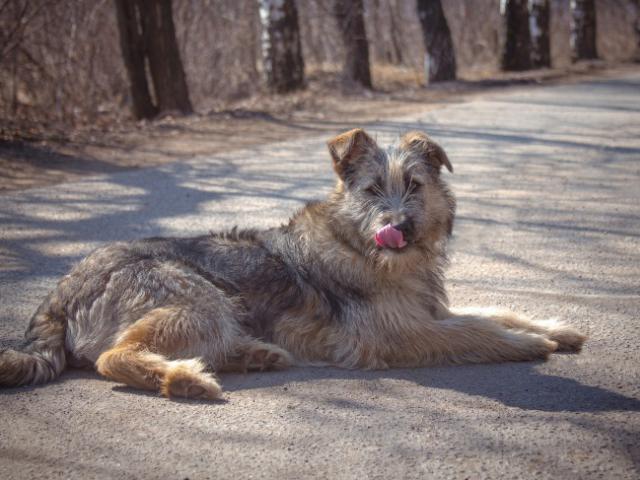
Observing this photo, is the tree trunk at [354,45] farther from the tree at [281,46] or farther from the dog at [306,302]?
the dog at [306,302]

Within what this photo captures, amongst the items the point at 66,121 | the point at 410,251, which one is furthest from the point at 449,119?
the point at 410,251

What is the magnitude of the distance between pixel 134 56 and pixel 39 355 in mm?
12808

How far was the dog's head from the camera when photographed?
16.0 feet

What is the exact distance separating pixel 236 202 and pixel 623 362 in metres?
5.69

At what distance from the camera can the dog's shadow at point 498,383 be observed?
4082mm

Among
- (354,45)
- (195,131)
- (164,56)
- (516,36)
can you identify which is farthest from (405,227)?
(516,36)

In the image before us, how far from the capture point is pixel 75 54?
712 inches

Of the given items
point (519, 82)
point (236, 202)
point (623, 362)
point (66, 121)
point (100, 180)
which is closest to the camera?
point (623, 362)

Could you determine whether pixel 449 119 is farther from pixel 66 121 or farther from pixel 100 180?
pixel 66 121

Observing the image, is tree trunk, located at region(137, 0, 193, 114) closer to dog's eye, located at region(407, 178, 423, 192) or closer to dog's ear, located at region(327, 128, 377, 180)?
dog's ear, located at region(327, 128, 377, 180)

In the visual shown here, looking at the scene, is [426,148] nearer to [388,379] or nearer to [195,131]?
[388,379]

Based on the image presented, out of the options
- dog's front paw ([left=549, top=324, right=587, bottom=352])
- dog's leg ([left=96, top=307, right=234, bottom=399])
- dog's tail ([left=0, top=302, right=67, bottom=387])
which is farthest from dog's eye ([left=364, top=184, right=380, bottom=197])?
dog's tail ([left=0, top=302, right=67, bottom=387])

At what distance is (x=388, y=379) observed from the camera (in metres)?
4.69

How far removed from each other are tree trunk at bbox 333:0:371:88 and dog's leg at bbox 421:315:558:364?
15920mm
